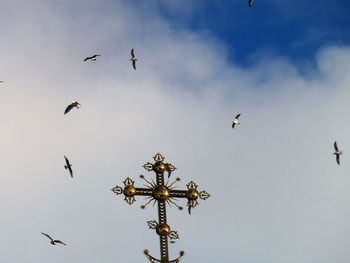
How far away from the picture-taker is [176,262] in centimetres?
3494

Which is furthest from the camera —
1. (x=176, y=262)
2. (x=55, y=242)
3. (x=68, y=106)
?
(x=68, y=106)

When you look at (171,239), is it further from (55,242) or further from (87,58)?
(87,58)

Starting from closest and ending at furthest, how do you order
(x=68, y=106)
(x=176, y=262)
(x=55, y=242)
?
1. (x=176, y=262)
2. (x=55, y=242)
3. (x=68, y=106)

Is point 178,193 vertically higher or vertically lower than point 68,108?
lower

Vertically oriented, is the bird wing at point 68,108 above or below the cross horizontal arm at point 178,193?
above

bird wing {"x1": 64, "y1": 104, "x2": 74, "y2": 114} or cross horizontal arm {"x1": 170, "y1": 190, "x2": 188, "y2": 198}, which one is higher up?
bird wing {"x1": 64, "y1": 104, "x2": 74, "y2": 114}

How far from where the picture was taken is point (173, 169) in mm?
37000

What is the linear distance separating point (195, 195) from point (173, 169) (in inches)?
51.9

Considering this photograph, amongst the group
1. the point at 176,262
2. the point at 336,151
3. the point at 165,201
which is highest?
the point at 336,151

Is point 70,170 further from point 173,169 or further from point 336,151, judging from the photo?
point 336,151

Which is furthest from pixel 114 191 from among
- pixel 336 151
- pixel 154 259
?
pixel 336 151

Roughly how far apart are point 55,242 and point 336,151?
505 inches

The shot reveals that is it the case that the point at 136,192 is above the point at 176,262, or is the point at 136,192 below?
above

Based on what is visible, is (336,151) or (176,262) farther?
(336,151)
